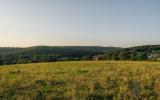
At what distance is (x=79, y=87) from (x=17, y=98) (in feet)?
10.7

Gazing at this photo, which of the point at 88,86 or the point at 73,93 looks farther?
the point at 88,86

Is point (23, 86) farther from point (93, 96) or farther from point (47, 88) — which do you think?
point (93, 96)

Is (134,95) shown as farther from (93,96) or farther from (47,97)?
(47,97)

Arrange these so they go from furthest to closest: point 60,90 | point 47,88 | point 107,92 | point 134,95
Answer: point 47,88, point 60,90, point 107,92, point 134,95

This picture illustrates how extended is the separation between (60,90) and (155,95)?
4.17 metres

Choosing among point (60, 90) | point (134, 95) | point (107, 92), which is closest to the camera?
point (134, 95)

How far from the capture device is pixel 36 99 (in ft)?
34.6

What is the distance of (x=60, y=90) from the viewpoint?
1216 centimetres

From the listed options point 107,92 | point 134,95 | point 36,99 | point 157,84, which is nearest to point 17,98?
point 36,99

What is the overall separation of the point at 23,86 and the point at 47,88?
1.48 meters

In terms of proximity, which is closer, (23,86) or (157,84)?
(157,84)

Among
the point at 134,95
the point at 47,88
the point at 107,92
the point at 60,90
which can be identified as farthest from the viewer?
the point at 47,88

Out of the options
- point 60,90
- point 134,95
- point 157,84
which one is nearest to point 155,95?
point 134,95

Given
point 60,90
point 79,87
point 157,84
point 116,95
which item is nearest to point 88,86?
point 79,87
